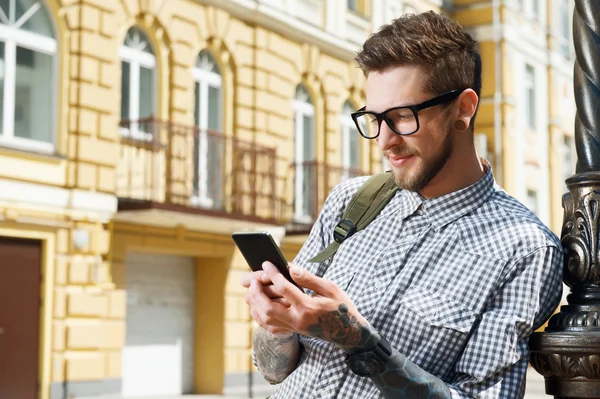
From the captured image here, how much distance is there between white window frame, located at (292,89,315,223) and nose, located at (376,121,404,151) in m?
16.1

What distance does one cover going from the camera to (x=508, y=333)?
2596 mm

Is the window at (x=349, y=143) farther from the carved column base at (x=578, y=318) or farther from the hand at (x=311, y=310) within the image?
the hand at (x=311, y=310)

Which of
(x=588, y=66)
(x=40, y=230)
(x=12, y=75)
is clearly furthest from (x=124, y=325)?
(x=588, y=66)

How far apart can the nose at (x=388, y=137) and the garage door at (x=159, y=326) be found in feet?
43.6

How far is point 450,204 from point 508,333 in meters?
0.43

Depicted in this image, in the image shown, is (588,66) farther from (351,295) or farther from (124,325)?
(124,325)

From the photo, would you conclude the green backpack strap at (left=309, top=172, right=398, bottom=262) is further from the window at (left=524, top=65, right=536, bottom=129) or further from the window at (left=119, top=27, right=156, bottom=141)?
the window at (left=524, top=65, right=536, bottom=129)

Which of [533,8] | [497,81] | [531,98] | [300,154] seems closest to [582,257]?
[300,154]

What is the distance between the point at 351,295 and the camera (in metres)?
2.79

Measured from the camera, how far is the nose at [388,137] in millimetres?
2666

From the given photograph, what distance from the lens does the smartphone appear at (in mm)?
2357

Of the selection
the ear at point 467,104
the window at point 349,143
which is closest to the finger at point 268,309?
the ear at point 467,104

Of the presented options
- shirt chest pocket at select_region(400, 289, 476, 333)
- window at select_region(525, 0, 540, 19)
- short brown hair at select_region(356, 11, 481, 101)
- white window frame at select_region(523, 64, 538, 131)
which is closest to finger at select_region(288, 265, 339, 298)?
shirt chest pocket at select_region(400, 289, 476, 333)

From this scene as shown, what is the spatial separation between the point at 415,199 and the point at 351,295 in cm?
34
